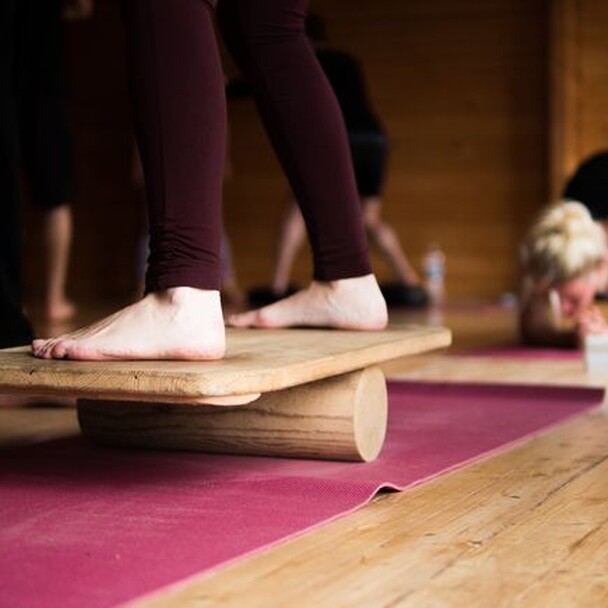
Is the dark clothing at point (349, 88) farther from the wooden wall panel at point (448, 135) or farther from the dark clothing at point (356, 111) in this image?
the wooden wall panel at point (448, 135)

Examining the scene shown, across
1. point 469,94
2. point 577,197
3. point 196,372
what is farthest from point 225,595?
point 469,94

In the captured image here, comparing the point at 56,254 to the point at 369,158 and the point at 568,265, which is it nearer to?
the point at 369,158

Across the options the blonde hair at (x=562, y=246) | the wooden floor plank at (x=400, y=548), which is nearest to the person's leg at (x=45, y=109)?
the blonde hair at (x=562, y=246)

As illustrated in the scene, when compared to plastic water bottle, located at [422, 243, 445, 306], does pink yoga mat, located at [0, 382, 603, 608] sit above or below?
above

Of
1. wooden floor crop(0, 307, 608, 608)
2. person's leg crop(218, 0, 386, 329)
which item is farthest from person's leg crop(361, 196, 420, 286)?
wooden floor crop(0, 307, 608, 608)

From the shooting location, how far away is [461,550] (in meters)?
1.05

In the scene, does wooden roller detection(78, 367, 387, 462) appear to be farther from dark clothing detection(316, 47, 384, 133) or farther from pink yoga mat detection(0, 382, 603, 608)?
dark clothing detection(316, 47, 384, 133)

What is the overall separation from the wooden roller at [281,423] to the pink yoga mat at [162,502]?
17mm

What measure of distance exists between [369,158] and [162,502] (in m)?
3.63

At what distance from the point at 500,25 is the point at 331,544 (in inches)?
195

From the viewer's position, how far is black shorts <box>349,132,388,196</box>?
4.68 m

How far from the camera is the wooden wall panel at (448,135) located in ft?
18.8

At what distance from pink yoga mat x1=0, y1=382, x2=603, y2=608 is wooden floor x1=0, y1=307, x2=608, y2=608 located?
32 millimetres

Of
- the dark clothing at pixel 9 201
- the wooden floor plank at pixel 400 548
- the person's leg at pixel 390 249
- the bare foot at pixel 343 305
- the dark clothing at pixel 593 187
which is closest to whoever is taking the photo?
the wooden floor plank at pixel 400 548
